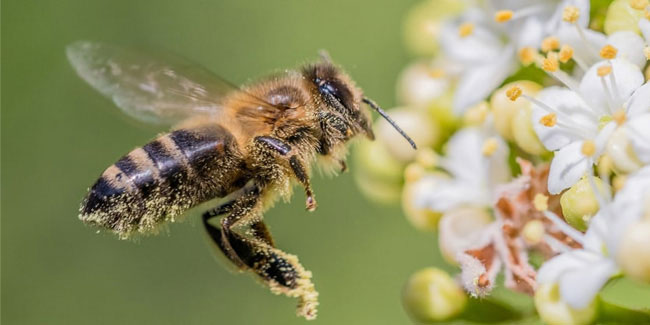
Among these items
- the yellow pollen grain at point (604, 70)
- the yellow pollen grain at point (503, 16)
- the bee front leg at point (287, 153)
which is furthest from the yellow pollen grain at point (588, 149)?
the bee front leg at point (287, 153)

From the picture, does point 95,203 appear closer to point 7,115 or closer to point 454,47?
point 454,47

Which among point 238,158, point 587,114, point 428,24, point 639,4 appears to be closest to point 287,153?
point 238,158

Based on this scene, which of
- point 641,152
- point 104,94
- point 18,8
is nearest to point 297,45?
point 18,8

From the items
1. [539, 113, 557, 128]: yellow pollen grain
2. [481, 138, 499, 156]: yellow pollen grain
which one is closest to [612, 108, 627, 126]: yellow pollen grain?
[539, 113, 557, 128]: yellow pollen grain

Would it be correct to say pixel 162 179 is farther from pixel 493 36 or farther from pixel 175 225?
pixel 175 225

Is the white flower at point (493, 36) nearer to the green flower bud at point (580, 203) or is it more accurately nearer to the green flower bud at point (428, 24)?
the green flower bud at point (428, 24)

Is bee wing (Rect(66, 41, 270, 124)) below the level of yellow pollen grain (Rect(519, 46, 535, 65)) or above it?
above

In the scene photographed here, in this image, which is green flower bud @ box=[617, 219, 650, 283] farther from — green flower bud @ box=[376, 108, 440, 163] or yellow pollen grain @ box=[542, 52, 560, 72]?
green flower bud @ box=[376, 108, 440, 163]
